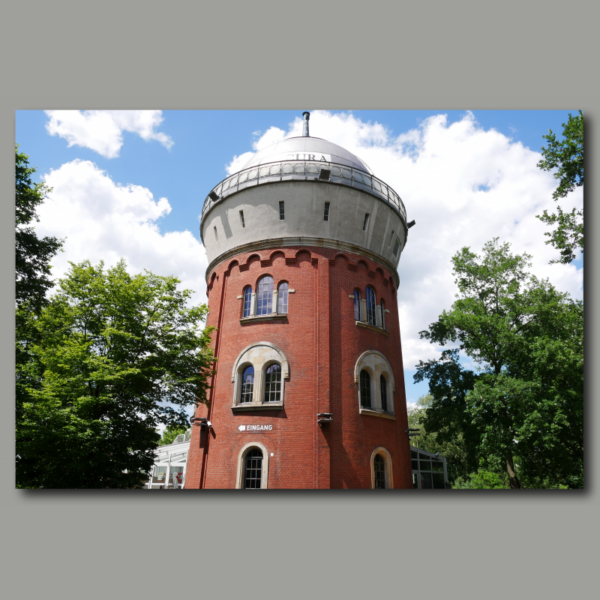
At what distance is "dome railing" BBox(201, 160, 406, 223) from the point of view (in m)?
19.5

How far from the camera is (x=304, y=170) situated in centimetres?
1944

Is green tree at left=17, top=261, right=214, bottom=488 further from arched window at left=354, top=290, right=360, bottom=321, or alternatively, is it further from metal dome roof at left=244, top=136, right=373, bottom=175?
metal dome roof at left=244, top=136, right=373, bottom=175

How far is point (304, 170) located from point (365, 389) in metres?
9.79

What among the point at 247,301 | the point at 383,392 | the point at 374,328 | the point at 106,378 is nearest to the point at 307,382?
the point at 383,392

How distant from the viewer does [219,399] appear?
59.2ft

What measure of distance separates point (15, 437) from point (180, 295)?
6.15m

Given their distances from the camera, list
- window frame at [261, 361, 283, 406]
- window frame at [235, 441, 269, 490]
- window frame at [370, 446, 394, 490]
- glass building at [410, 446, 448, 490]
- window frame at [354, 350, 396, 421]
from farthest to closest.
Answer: glass building at [410, 446, 448, 490], window frame at [354, 350, 396, 421], window frame at [370, 446, 394, 490], window frame at [261, 361, 283, 406], window frame at [235, 441, 269, 490]

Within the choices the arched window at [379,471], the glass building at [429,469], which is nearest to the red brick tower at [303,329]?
the arched window at [379,471]

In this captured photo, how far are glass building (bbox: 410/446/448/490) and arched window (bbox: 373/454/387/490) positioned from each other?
548cm

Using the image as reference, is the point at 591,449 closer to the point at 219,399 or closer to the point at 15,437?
the point at 219,399

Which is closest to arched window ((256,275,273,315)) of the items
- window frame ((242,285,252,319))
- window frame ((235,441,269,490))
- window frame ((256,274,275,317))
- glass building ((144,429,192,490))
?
window frame ((256,274,275,317))

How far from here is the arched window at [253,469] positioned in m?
16.3

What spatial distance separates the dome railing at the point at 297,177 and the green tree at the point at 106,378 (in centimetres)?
725

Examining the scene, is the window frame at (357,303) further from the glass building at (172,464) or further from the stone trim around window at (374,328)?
the glass building at (172,464)
